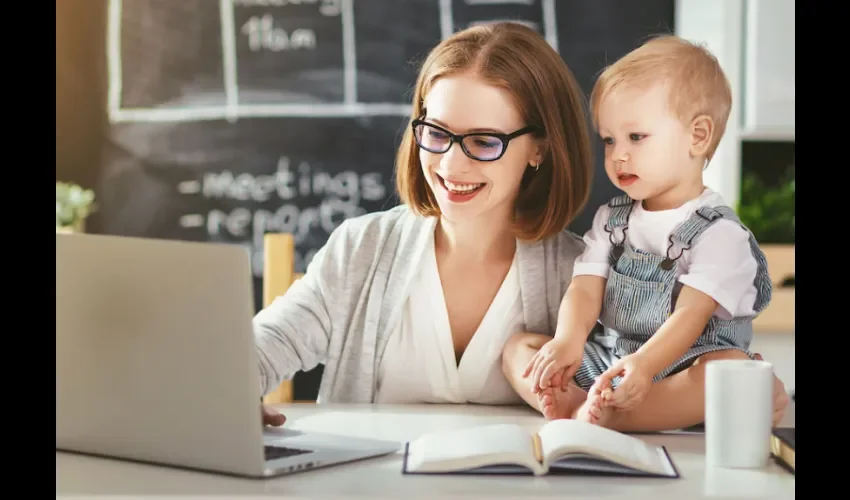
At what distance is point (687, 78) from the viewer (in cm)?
Answer: 127

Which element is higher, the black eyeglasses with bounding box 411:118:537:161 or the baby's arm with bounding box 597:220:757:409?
the black eyeglasses with bounding box 411:118:537:161

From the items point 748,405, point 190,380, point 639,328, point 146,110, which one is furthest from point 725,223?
point 146,110

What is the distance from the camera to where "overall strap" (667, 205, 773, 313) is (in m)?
1.24

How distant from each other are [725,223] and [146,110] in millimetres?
1712

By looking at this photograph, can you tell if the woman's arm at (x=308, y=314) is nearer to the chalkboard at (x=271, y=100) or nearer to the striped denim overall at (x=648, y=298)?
the striped denim overall at (x=648, y=298)

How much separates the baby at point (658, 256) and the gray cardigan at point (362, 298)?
99mm

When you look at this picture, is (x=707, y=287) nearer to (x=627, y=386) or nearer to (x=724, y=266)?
(x=724, y=266)

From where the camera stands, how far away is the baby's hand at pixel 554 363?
122cm

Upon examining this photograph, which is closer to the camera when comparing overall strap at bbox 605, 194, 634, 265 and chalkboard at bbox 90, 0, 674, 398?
overall strap at bbox 605, 194, 634, 265

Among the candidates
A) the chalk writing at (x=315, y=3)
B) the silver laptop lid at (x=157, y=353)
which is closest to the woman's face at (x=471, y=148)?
the silver laptop lid at (x=157, y=353)

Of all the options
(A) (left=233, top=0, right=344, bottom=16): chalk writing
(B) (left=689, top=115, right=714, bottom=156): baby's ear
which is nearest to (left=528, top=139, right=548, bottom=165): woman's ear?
(B) (left=689, top=115, right=714, bottom=156): baby's ear

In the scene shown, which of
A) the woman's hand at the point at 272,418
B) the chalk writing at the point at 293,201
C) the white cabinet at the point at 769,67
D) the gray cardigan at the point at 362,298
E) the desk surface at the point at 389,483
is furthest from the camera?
the chalk writing at the point at 293,201

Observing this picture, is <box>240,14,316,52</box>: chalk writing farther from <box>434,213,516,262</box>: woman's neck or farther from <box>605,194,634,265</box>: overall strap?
<box>605,194,634,265</box>: overall strap
